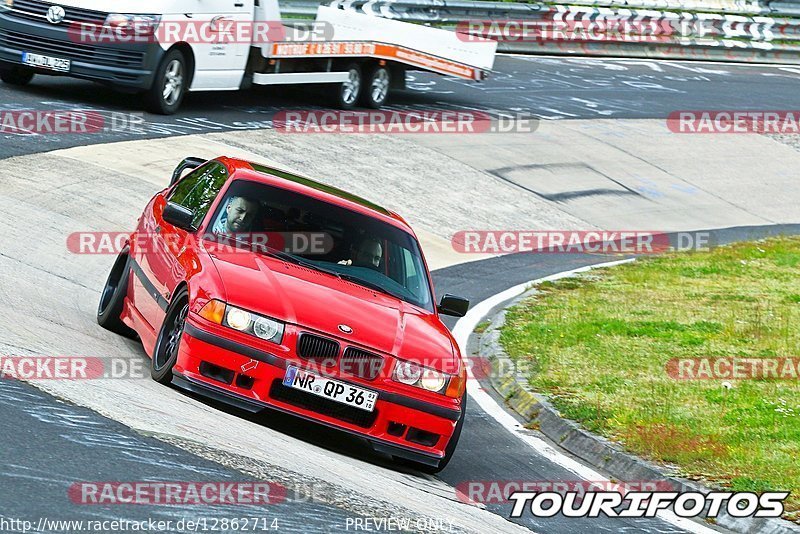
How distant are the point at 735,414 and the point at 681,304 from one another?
15.5 ft

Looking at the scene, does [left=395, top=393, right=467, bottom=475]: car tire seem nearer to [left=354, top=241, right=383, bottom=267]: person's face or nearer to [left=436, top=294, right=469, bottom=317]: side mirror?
[left=436, top=294, right=469, bottom=317]: side mirror

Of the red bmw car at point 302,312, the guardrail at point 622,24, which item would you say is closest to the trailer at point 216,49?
the guardrail at point 622,24

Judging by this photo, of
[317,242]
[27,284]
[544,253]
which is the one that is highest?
[317,242]

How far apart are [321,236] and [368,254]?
1.13 feet

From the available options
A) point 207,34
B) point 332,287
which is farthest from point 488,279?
point 332,287

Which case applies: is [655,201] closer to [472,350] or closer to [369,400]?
[472,350]

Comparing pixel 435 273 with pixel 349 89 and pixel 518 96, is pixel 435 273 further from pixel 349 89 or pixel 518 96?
pixel 518 96

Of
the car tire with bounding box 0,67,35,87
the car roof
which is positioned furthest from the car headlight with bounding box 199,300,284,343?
the car tire with bounding box 0,67,35,87

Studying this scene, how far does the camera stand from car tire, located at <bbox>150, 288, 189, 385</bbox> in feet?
26.1

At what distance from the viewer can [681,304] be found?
14469mm

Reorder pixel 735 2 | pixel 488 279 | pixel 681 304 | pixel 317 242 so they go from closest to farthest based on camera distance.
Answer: pixel 317 242
pixel 681 304
pixel 488 279
pixel 735 2

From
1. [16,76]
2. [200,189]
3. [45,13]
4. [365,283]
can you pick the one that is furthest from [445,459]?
[16,76]

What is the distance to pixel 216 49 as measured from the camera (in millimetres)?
19375

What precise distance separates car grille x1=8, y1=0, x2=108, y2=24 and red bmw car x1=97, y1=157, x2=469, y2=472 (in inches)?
353
